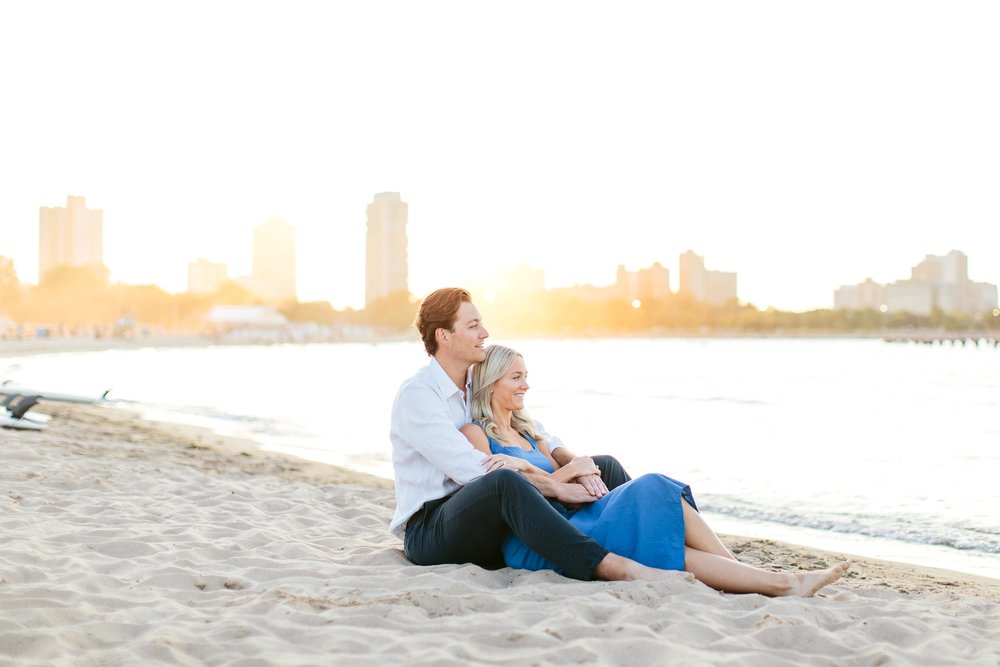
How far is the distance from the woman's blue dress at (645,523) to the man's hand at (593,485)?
1.9 inches

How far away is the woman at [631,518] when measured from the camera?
12.5 feet

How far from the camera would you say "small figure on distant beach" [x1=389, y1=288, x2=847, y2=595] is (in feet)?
12.7

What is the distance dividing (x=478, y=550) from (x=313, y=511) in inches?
96.2

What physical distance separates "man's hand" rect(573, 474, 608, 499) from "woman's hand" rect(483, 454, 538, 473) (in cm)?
23

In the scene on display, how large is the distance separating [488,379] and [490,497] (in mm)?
645

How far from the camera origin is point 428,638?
3070 millimetres

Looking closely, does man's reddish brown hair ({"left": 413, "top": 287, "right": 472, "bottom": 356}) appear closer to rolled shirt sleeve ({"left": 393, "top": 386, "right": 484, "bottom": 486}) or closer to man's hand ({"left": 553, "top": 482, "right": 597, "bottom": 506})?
rolled shirt sleeve ({"left": 393, "top": 386, "right": 484, "bottom": 486})

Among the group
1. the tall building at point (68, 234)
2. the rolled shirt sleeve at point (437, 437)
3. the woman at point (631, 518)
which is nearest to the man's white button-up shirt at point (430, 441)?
the rolled shirt sleeve at point (437, 437)

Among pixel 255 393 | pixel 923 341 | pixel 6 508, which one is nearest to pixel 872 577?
pixel 6 508

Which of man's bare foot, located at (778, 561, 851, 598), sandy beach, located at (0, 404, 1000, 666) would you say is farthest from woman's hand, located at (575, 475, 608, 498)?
man's bare foot, located at (778, 561, 851, 598)

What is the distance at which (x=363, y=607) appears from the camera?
345 centimetres

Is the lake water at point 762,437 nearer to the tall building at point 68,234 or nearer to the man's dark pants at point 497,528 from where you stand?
the man's dark pants at point 497,528

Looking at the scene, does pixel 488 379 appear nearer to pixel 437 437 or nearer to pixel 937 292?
pixel 437 437

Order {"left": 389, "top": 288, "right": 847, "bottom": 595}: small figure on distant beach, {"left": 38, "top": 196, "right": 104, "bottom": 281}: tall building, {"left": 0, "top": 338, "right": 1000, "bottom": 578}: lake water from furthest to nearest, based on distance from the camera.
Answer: {"left": 38, "top": 196, "right": 104, "bottom": 281}: tall building
{"left": 0, "top": 338, "right": 1000, "bottom": 578}: lake water
{"left": 389, "top": 288, "right": 847, "bottom": 595}: small figure on distant beach
